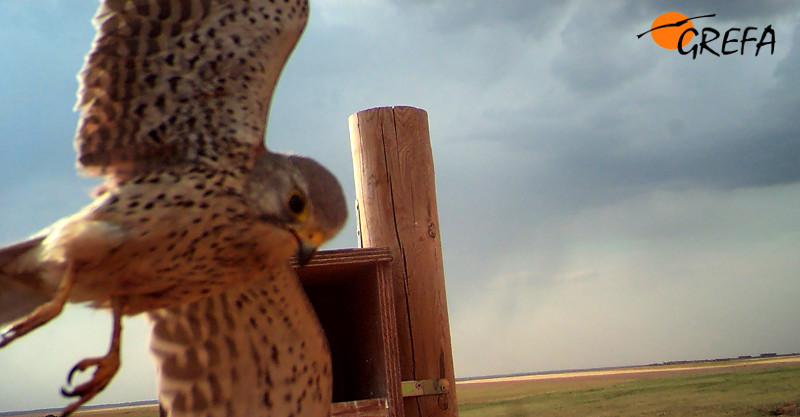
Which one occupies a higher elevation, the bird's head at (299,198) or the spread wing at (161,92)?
the spread wing at (161,92)

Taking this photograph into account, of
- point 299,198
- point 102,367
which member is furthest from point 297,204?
point 102,367

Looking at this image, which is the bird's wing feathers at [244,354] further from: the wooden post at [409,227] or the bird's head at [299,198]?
the wooden post at [409,227]

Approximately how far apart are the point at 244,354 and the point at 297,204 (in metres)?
0.52

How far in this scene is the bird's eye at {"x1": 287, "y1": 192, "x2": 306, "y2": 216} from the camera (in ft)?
6.58

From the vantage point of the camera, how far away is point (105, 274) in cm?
178

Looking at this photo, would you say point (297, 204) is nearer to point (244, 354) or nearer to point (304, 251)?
point (304, 251)

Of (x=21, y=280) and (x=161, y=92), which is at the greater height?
(x=161, y=92)

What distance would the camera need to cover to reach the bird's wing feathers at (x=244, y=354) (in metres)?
2.17

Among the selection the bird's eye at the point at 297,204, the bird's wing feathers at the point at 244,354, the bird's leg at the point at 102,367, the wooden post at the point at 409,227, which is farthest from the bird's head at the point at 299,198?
the wooden post at the point at 409,227

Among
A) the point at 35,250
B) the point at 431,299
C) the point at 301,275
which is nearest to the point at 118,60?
the point at 35,250

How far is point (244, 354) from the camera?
222cm

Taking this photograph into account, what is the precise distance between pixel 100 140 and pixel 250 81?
1.38 ft

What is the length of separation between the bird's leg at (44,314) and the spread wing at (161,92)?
352 mm

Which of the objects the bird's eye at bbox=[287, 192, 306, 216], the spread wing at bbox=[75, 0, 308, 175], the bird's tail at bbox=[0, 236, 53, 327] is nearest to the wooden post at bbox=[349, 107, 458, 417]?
the bird's eye at bbox=[287, 192, 306, 216]
